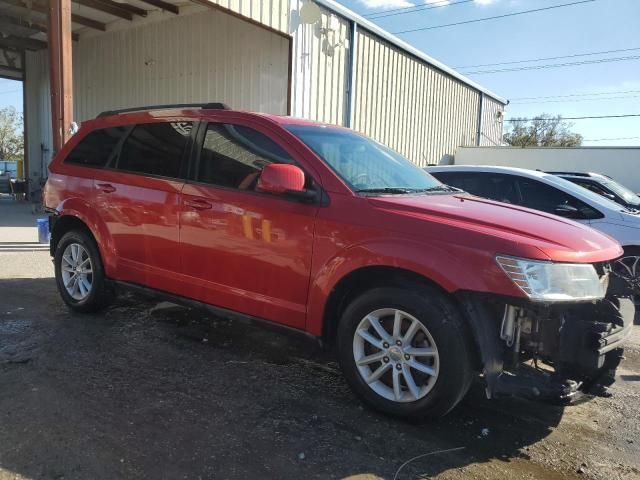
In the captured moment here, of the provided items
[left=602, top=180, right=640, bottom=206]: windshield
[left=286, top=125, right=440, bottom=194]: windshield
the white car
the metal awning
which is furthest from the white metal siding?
[left=286, top=125, right=440, bottom=194]: windshield

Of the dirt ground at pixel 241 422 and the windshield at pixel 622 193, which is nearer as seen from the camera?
the dirt ground at pixel 241 422

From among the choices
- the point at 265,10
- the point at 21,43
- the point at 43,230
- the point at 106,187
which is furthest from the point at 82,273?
the point at 21,43

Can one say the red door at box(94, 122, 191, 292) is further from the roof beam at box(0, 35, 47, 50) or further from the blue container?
the roof beam at box(0, 35, 47, 50)

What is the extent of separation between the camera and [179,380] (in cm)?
373

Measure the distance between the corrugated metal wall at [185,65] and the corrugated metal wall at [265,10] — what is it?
889mm

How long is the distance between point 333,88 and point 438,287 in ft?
37.6

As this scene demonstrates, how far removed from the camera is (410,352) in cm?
312

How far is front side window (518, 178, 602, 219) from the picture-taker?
665 cm

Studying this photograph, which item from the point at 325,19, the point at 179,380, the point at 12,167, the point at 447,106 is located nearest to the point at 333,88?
the point at 325,19

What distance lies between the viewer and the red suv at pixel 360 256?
289 cm

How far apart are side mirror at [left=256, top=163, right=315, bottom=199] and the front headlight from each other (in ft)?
4.27

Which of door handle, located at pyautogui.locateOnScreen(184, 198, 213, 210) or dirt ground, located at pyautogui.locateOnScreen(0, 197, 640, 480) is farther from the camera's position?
door handle, located at pyautogui.locateOnScreen(184, 198, 213, 210)

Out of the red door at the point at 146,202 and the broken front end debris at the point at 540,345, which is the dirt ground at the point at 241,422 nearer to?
the broken front end debris at the point at 540,345

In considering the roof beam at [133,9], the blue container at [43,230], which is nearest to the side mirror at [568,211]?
the blue container at [43,230]
